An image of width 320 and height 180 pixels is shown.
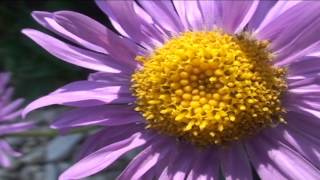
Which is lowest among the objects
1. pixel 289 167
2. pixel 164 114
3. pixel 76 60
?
pixel 289 167

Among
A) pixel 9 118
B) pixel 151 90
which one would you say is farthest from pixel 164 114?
pixel 9 118

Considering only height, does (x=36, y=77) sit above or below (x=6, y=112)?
above

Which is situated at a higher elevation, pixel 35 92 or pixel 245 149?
pixel 35 92

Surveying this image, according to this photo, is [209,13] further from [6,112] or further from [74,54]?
[6,112]

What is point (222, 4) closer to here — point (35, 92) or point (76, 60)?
point (76, 60)

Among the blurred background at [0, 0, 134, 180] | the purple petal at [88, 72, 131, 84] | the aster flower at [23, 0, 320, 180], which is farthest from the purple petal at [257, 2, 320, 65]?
the blurred background at [0, 0, 134, 180]

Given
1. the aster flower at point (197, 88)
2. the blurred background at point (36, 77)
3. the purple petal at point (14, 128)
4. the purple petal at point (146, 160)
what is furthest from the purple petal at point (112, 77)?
the blurred background at point (36, 77)

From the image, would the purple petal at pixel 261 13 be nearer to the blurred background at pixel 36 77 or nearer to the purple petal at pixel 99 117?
the purple petal at pixel 99 117

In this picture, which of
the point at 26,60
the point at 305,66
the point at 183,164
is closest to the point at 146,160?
the point at 183,164
